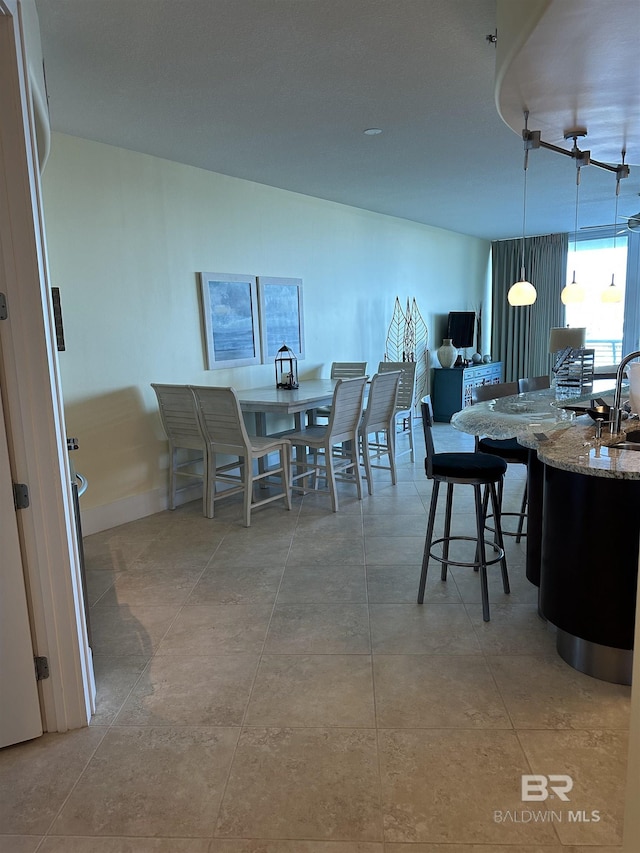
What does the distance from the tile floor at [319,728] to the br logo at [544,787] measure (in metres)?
0.02

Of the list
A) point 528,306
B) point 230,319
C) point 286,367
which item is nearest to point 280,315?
point 286,367

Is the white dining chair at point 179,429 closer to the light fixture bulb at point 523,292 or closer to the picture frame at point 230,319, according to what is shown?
the picture frame at point 230,319

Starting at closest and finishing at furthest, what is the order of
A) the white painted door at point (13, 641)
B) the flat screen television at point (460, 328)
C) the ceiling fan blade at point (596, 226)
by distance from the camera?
Answer: the white painted door at point (13, 641)
the ceiling fan blade at point (596, 226)
the flat screen television at point (460, 328)

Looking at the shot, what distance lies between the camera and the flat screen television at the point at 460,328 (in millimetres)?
7824

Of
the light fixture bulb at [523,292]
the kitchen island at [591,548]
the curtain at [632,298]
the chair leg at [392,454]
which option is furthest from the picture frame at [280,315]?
the curtain at [632,298]

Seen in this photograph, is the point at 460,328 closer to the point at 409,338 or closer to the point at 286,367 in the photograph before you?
the point at 409,338

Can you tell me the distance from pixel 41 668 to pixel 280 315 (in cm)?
382

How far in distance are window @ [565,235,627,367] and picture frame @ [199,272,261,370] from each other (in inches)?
202

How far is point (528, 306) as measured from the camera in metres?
8.73

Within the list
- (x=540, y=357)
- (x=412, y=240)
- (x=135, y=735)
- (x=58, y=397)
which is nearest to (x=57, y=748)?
(x=135, y=735)

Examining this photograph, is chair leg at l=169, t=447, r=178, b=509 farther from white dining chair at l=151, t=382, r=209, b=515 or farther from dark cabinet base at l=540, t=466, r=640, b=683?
dark cabinet base at l=540, t=466, r=640, b=683

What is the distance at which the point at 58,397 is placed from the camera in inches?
74.7

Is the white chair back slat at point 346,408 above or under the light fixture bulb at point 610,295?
under

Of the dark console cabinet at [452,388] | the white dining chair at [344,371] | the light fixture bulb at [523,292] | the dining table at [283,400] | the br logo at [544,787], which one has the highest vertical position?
the light fixture bulb at [523,292]
